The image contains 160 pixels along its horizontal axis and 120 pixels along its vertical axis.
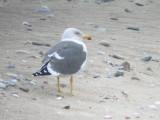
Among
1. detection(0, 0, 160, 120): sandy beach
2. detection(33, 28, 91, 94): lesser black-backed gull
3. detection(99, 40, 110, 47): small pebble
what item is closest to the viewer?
detection(0, 0, 160, 120): sandy beach

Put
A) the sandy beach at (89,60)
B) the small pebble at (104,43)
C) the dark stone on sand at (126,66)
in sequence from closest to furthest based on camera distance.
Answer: the sandy beach at (89,60) → the dark stone on sand at (126,66) → the small pebble at (104,43)

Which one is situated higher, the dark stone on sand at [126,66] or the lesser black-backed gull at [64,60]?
the lesser black-backed gull at [64,60]

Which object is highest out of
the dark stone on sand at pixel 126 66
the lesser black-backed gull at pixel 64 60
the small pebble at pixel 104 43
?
the lesser black-backed gull at pixel 64 60

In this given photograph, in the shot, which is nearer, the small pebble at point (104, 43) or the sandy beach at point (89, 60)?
the sandy beach at point (89, 60)

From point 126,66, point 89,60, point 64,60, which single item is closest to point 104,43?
point 89,60

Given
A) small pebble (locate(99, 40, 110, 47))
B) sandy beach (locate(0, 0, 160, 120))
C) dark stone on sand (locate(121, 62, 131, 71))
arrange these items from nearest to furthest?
1. sandy beach (locate(0, 0, 160, 120))
2. dark stone on sand (locate(121, 62, 131, 71))
3. small pebble (locate(99, 40, 110, 47))

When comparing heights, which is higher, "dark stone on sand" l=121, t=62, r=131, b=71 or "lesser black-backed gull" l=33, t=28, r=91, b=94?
"lesser black-backed gull" l=33, t=28, r=91, b=94

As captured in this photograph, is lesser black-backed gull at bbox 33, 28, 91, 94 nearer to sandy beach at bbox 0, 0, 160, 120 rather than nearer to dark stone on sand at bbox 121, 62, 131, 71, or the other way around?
sandy beach at bbox 0, 0, 160, 120

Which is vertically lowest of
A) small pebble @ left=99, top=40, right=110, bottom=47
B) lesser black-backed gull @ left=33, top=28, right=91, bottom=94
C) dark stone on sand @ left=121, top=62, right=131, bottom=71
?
small pebble @ left=99, top=40, right=110, bottom=47

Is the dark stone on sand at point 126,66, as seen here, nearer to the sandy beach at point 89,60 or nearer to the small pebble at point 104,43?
the sandy beach at point 89,60

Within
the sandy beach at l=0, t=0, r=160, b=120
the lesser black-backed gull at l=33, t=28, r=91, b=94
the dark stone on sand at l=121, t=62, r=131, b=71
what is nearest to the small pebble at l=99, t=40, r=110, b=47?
the sandy beach at l=0, t=0, r=160, b=120

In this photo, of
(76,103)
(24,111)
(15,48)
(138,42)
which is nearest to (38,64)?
(15,48)

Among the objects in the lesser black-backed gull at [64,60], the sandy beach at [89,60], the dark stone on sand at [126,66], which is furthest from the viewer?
the dark stone on sand at [126,66]

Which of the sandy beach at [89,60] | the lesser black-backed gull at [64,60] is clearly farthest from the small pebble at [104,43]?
the lesser black-backed gull at [64,60]
